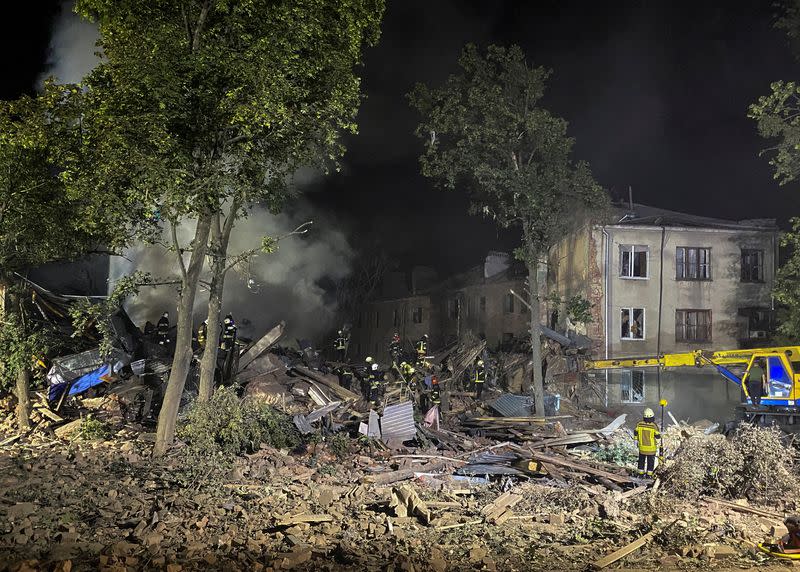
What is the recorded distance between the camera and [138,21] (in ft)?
34.9

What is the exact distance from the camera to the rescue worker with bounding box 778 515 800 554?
23.7 ft

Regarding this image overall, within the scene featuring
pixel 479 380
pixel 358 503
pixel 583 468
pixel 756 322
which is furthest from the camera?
pixel 756 322

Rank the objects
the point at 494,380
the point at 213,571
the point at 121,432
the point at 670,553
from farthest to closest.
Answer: the point at 494,380 → the point at 121,432 → the point at 670,553 → the point at 213,571

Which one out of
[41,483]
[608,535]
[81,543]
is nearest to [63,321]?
[41,483]

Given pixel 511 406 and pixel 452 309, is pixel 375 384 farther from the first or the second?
pixel 452 309

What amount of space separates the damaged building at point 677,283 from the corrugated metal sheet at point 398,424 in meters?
14.5

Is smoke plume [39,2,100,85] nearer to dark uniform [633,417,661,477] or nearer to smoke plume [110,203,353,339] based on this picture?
smoke plume [110,203,353,339]

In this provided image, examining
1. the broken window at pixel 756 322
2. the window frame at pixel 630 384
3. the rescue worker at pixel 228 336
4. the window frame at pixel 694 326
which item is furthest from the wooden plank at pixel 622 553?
the broken window at pixel 756 322

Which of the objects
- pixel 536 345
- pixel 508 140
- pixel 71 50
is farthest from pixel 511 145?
pixel 71 50

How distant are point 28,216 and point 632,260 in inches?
939

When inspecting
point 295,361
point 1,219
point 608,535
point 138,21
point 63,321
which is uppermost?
point 138,21

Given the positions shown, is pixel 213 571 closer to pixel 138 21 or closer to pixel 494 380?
pixel 138 21

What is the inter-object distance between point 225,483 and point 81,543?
330 cm

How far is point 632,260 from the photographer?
26.6 metres
